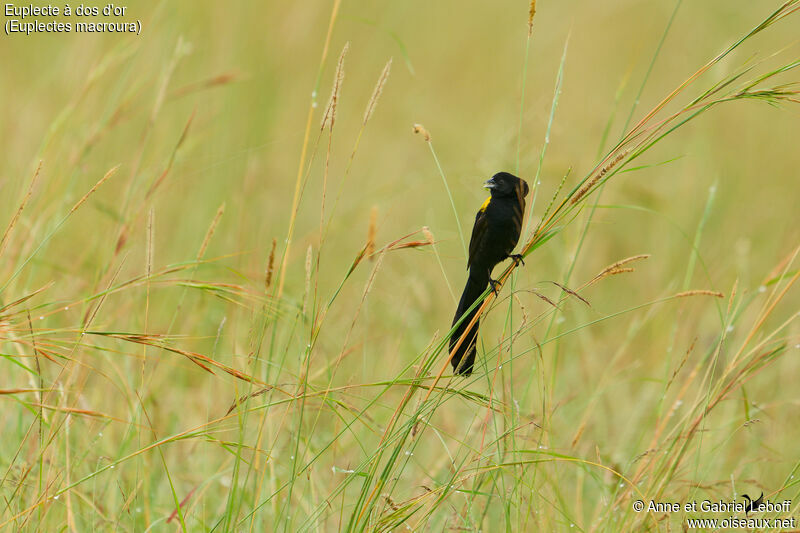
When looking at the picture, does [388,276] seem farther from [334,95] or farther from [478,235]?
[334,95]

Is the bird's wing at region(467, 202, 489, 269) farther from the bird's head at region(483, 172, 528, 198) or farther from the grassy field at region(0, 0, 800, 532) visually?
the grassy field at region(0, 0, 800, 532)

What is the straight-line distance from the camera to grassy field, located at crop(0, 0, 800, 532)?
198cm

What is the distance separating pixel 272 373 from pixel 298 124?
13.8 feet

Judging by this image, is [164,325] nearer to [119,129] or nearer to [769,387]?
[119,129]

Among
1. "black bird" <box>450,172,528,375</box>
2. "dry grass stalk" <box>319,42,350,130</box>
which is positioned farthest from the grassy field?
→ "black bird" <box>450,172,528,375</box>

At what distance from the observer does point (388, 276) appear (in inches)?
206

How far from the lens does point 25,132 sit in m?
4.99

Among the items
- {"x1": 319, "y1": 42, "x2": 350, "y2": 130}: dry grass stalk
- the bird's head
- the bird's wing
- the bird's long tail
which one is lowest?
the bird's long tail

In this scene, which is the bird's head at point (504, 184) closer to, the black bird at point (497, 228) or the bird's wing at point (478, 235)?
the black bird at point (497, 228)

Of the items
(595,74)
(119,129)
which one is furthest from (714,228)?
(119,129)

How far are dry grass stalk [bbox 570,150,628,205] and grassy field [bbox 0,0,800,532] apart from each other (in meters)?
0.02

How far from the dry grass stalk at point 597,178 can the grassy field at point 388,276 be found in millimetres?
24

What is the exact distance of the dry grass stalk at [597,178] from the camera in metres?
1.77

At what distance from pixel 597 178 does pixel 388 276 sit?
11.5ft
